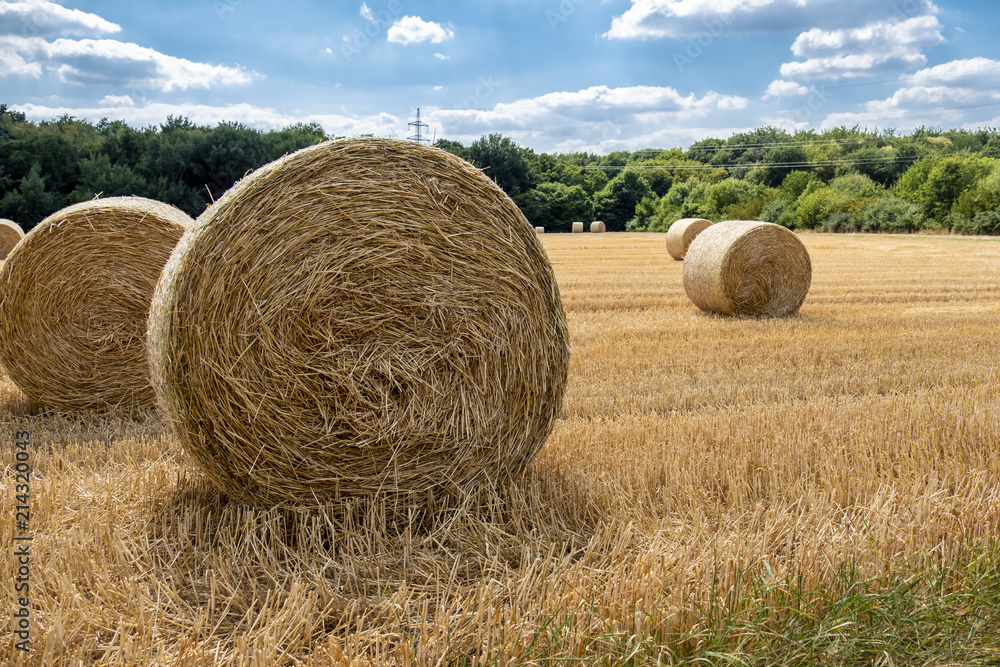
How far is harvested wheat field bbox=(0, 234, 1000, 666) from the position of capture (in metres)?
2.42

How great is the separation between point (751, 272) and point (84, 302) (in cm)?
823

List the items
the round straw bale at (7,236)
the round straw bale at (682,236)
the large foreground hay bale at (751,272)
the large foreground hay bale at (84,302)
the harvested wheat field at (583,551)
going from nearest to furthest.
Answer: the harvested wheat field at (583,551) → the large foreground hay bale at (84,302) → the large foreground hay bale at (751,272) → the round straw bale at (7,236) → the round straw bale at (682,236)

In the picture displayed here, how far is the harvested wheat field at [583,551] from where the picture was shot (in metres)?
2.42

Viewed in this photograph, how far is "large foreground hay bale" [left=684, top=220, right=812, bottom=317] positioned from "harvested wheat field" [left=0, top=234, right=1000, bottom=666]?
4655mm

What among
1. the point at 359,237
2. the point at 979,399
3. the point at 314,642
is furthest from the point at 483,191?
the point at 979,399

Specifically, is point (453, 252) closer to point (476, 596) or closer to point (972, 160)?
point (476, 596)

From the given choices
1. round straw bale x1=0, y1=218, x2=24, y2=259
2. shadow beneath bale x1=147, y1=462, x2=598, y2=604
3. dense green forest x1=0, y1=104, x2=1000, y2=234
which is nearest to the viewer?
shadow beneath bale x1=147, y1=462, x2=598, y2=604

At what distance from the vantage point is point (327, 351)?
338 centimetres

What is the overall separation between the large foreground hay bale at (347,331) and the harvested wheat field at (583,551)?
0.84ft

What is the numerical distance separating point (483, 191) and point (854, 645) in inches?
99.4

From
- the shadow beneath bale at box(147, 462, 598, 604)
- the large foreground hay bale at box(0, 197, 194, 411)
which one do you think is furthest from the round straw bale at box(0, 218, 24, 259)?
the shadow beneath bale at box(147, 462, 598, 604)

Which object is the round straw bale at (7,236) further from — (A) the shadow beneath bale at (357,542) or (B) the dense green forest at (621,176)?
(A) the shadow beneath bale at (357,542)

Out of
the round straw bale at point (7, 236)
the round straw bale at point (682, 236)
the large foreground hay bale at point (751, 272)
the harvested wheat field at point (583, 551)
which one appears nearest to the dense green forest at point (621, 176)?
the round straw bale at point (7, 236)

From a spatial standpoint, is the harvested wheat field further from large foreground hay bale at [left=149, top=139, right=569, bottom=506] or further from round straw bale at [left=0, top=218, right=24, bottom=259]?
round straw bale at [left=0, top=218, right=24, bottom=259]
